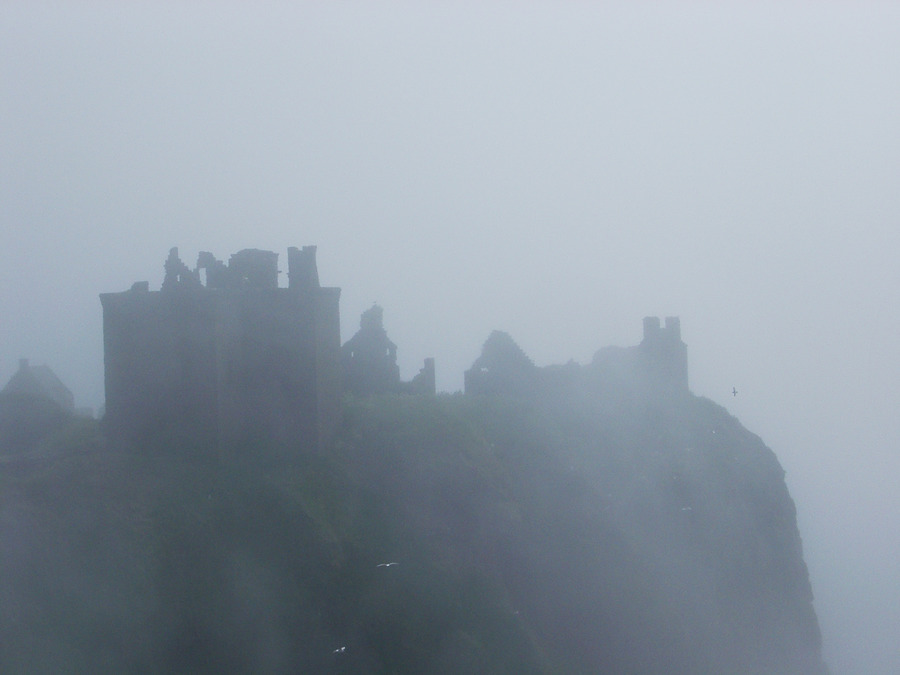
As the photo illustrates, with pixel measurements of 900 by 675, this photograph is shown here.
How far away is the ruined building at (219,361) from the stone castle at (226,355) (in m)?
0.02

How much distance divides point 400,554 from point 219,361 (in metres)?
5.89

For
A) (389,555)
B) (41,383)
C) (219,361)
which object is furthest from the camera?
(41,383)

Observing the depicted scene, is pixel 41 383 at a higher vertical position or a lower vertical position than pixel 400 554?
higher

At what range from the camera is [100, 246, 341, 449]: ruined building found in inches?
941

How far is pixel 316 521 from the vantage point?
22.5 meters

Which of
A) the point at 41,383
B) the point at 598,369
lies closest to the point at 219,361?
the point at 598,369

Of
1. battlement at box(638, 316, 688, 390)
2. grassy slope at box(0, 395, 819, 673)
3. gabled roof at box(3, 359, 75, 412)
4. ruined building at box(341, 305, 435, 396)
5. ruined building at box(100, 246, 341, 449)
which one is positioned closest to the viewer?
grassy slope at box(0, 395, 819, 673)

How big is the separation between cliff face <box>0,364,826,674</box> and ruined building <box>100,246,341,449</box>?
0.71 m

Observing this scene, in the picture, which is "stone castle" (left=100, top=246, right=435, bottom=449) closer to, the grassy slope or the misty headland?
the misty headland

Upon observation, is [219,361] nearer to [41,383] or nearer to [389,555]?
[389,555]

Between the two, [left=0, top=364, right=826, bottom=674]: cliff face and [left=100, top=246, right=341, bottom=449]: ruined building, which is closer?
[left=0, top=364, right=826, bottom=674]: cliff face

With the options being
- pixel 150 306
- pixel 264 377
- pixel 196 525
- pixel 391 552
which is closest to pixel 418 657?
pixel 391 552

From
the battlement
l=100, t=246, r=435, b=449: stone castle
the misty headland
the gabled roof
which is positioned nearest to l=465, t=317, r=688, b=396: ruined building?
the battlement

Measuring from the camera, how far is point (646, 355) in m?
40.1
